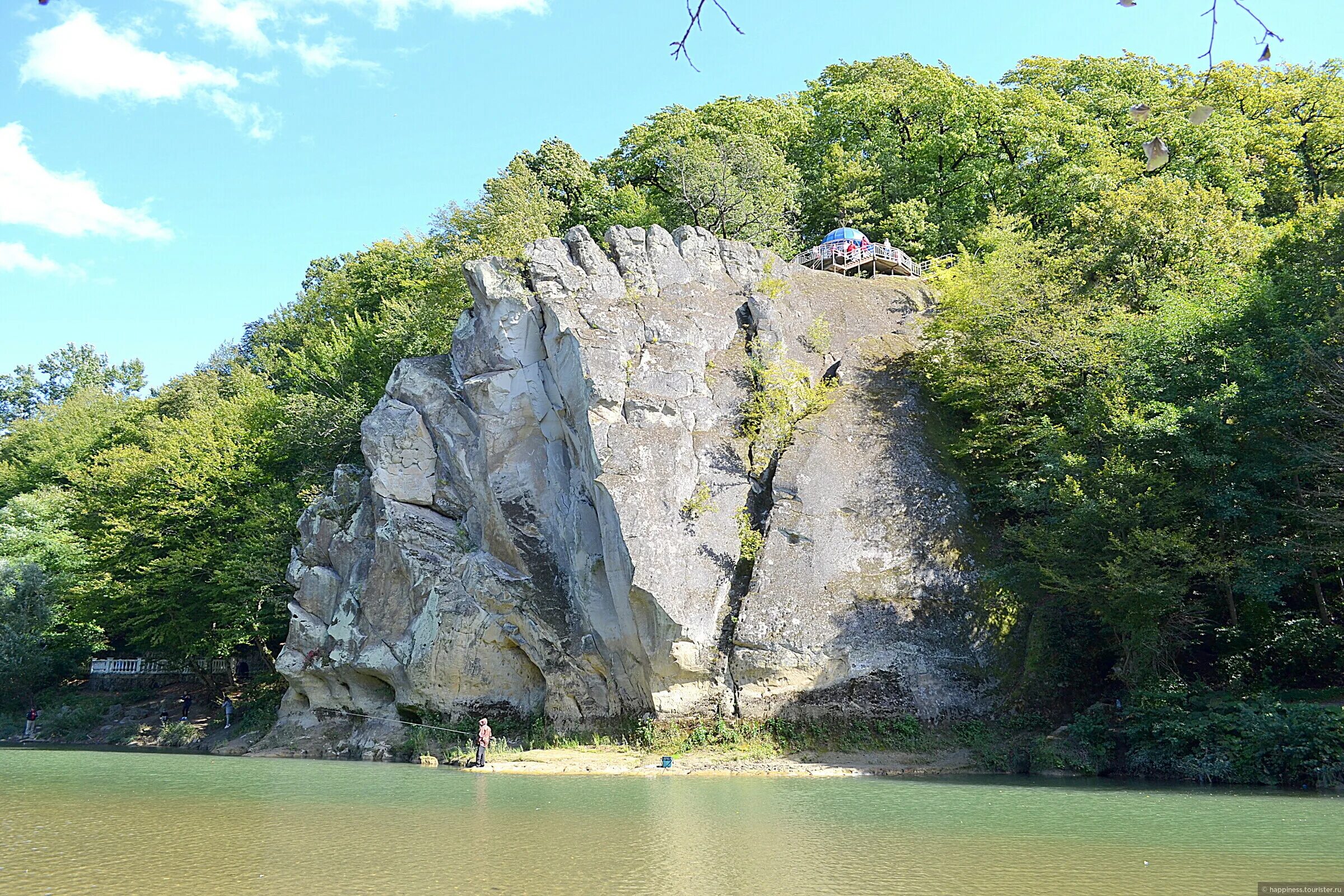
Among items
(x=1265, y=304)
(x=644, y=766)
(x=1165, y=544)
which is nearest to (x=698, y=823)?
(x=644, y=766)

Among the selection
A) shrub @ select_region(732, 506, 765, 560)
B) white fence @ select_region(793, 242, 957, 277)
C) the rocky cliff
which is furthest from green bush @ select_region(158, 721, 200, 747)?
white fence @ select_region(793, 242, 957, 277)

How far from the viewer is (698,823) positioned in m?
13.6

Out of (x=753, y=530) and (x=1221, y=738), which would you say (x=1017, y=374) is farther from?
(x=1221, y=738)

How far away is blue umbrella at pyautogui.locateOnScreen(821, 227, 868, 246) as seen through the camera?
116 feet

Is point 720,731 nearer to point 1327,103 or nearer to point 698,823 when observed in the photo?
point 698,823

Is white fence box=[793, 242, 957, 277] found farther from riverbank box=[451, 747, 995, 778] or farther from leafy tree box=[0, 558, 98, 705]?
leafy tree box=[0, 558, 98, 705]

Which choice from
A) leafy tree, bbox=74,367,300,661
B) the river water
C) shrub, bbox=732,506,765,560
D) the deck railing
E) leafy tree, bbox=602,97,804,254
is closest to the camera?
the river water

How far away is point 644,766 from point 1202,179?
95.1 feet

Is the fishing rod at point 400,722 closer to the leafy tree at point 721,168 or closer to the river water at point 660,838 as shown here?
the river water at point 660,838

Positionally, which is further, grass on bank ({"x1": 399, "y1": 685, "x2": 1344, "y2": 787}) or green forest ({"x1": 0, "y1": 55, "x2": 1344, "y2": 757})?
green forest ({"x1": 0, "y1": 55, "x2": 1344, "y2": 757})

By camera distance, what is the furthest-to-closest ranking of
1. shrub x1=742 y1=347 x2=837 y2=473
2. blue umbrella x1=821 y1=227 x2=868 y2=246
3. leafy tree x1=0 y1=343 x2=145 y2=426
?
1. leafy tree x1=0 y1=343 x2=145 y2=426
2. blue umbrella x1=821 y1=227 x2=868 y2=246
3. shrub x1=742 y1=347 x2=837 y2=473

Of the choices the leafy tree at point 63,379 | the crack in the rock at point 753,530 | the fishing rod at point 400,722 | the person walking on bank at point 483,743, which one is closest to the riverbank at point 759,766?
the person walking on bank at point 483,743

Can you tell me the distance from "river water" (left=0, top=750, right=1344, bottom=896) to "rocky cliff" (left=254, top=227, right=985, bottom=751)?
458cm

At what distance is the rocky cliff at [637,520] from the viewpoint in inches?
913
